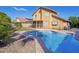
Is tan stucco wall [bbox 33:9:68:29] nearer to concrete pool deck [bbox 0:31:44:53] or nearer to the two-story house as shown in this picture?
the two-story house

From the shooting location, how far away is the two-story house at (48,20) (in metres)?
2.29

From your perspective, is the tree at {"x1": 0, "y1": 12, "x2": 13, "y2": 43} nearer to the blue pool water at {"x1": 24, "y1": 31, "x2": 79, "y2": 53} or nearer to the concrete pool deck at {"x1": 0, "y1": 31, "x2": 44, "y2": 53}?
the concrete pool deck at {"x1": 0, "y1": 31, "x2": 44, "y2": 53}

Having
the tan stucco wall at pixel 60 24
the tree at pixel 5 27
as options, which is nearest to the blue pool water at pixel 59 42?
the tan stucco wall at pixel 60 24

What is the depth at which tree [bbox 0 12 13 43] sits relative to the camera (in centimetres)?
227

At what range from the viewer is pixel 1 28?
2.27 meters

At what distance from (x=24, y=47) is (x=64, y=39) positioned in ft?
1.37

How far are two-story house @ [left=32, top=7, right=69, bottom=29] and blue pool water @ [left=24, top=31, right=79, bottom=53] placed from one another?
0.25 feet

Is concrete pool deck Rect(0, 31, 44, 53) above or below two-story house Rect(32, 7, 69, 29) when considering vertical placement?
below

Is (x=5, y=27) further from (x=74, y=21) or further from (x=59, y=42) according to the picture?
(x=74, y=21)

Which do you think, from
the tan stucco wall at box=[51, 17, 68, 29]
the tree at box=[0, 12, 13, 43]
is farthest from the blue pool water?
the tree at box=[0, 12, 13, 43]

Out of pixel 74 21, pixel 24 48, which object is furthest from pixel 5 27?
pixel 74 21

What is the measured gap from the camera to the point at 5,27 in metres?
2.28

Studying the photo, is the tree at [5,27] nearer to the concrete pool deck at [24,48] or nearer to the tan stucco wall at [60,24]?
the concrete pool deck at [24,48]
